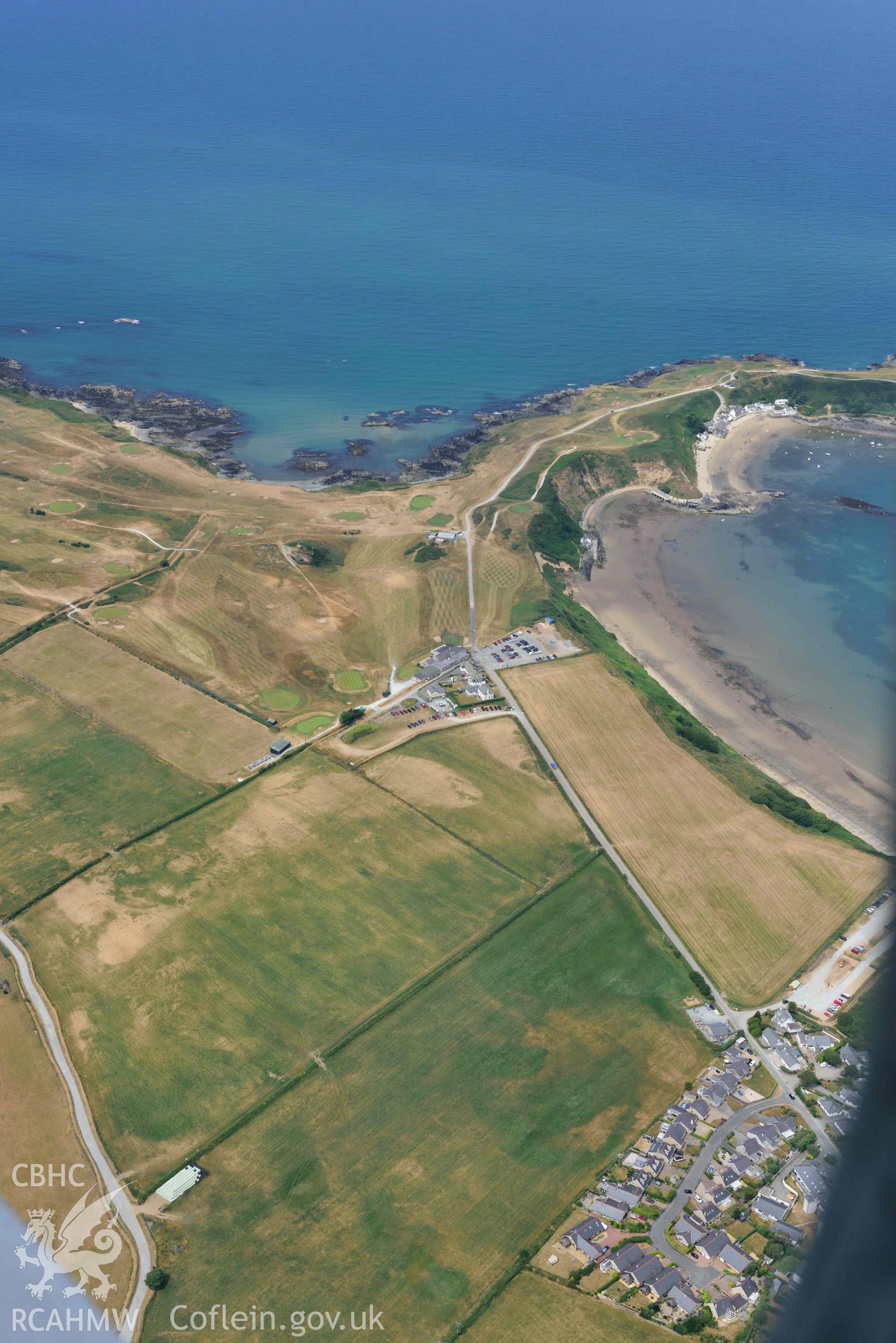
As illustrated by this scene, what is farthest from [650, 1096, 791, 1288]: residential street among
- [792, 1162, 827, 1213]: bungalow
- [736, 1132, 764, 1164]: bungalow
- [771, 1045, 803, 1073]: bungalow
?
[792, 1162, 827, 1213]: bungalow

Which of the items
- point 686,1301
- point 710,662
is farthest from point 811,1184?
point 710,662

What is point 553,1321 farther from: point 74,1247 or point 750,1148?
point 74,1247

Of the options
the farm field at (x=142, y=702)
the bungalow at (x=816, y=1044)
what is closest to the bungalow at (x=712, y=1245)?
the bungalow at (x=816, y=1044)

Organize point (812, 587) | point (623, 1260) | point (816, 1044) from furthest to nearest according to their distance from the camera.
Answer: point (812, 587), point (816, 1044), point (623, 1260)

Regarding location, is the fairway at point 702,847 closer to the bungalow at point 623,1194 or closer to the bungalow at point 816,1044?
the bungalow at point 816,1044

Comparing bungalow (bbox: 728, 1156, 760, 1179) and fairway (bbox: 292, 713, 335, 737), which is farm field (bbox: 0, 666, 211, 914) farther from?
bungalow (bbox: 728, 1156, 760, 1179)

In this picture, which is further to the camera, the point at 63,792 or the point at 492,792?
the point at 492,792
